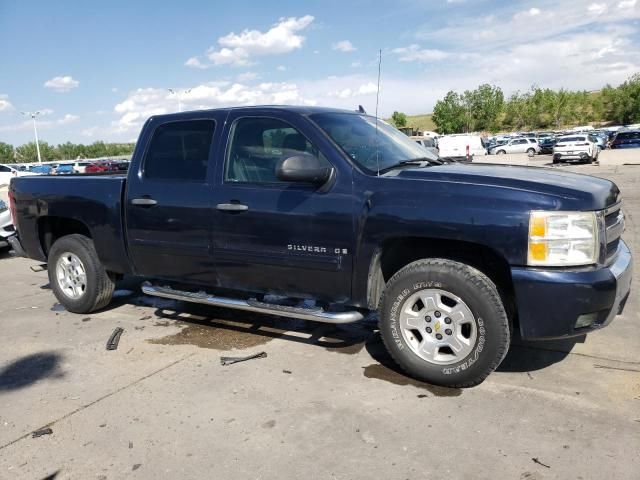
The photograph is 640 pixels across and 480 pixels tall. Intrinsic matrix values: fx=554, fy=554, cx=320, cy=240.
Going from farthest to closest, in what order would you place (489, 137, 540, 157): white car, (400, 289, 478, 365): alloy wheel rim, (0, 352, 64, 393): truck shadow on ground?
(489, 137, 540, 157): white car → (0, 352, 64, 393): truck shadow on ground → (400, 289, 478, 365): alloy wheel rim

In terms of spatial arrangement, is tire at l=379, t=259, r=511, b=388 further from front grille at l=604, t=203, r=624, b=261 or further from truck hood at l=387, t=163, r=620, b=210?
front grille at l=604, t=203, r=624, b=261

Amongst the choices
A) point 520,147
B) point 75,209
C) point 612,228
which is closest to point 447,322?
point 612,228

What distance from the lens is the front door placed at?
3.92m

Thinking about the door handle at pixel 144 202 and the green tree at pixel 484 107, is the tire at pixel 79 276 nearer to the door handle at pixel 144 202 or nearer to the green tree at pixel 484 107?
the door handle at pixel 144 202

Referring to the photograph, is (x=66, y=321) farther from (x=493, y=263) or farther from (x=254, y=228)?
(x=493, y=263)

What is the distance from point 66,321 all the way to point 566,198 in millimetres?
4657

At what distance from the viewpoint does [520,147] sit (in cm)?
4528

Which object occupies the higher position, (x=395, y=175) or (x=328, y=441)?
(x=395, y=175)

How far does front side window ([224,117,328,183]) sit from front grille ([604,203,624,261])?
80.5 inches

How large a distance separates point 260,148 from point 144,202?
3.93 ft

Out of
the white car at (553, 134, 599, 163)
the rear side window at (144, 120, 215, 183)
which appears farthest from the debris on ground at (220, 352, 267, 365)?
the white car at (553, 134, 599, 163)

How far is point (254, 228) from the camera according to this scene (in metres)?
4.21

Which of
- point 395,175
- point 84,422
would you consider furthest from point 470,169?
point 84,422

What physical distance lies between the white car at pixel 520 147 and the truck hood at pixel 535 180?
43.5m
